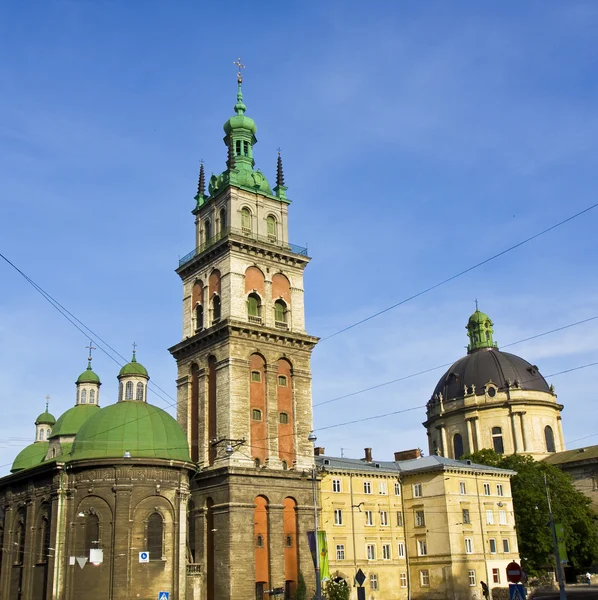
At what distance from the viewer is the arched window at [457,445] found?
10275cm

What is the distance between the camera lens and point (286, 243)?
67000 mm

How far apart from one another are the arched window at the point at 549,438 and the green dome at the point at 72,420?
2331 inches

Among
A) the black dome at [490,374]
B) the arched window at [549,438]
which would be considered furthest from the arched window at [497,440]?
the arched window at [549,438]

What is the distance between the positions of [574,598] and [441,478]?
47.5ft

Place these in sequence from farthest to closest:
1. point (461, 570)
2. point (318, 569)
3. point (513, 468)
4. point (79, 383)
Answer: point (513, 468)
point (79, 383)
point (461, 570)
point (318, 569)

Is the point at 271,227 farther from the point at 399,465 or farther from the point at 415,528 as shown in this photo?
the point at 415,528

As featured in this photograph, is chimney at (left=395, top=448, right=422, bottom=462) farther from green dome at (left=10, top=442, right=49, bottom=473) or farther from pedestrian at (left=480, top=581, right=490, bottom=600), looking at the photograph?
green dome at (left=10, top=442, right=49, bottom=473)

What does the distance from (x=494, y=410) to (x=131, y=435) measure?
5910cm

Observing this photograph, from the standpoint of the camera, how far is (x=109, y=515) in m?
51.2

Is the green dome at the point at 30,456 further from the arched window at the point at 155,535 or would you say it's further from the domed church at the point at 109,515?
the arched window at the point at 155,535

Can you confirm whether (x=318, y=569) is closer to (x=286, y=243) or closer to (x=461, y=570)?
(x=461, y=570)

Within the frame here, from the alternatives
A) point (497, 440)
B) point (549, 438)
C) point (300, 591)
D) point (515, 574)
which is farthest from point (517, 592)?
point (549, 438)

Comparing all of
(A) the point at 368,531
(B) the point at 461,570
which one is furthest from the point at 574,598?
(A) the point at 368,531

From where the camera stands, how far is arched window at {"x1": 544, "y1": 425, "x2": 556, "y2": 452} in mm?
100438
